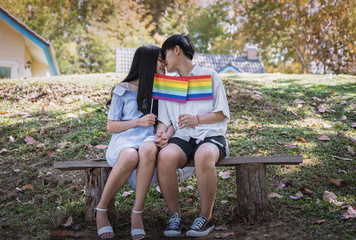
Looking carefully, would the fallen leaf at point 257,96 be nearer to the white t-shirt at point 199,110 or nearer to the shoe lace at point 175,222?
the white t-shirt at point 199,110

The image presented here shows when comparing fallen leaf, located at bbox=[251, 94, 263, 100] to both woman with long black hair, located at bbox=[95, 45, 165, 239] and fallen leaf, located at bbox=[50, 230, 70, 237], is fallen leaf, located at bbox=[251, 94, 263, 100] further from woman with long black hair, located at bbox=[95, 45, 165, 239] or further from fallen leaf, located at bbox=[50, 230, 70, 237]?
fallen leaf, located at bbox=[50, 230, 70, 237]

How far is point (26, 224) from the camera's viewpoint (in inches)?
111

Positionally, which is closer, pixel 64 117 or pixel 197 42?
pixel 64 117

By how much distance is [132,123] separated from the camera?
279 cm

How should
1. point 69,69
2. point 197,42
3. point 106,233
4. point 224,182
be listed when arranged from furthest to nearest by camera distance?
point 197,42
point 69,69
point 224,182
point 106,233

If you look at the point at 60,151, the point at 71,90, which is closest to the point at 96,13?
the point at 71,90

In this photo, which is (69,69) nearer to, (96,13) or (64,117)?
(96,13)

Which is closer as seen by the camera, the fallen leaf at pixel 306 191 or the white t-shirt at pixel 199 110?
the white t-shirt at pixel 199 110

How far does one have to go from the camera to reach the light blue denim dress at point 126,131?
2.68 m

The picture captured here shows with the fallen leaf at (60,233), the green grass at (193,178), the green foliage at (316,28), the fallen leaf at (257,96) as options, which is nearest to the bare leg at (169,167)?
the green grass at (193,178)

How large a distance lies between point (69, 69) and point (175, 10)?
33.2ft

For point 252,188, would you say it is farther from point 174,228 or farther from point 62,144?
point 62,144

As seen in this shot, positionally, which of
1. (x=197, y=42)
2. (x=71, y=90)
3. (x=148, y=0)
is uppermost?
(x=148, y=0)

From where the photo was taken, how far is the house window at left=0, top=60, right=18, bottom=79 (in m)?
10.9
